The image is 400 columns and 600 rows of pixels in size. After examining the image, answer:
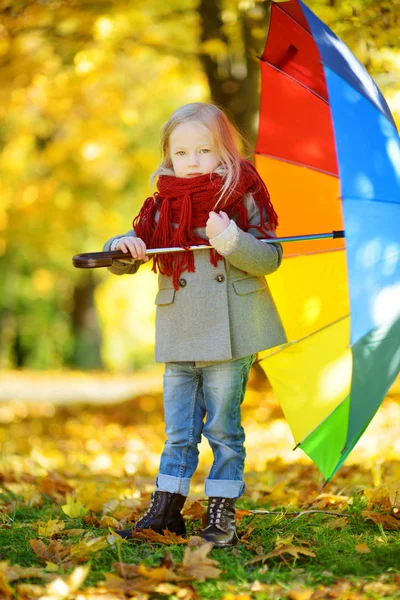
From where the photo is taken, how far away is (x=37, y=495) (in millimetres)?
3863

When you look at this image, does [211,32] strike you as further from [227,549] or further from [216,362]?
[227,549]

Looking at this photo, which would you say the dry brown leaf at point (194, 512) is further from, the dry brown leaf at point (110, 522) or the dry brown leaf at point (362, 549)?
the dry brown leaf at point (362, 549)

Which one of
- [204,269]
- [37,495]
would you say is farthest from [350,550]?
[37,495]

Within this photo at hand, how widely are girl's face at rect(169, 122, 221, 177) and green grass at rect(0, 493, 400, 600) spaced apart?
143cm

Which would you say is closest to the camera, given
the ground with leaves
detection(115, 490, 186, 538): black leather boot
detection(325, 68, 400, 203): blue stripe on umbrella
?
the ground with leaves

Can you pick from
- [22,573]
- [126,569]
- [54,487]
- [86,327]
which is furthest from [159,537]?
[86,327]

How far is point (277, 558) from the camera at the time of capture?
2691 millimetres

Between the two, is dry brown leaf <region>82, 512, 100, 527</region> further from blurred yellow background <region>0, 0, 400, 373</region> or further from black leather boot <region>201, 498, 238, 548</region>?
blurred yellow background <region>0, 0, 400, 373</region>

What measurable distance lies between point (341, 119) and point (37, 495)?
245 cm

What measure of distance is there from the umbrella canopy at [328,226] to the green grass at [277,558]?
0.30 metres

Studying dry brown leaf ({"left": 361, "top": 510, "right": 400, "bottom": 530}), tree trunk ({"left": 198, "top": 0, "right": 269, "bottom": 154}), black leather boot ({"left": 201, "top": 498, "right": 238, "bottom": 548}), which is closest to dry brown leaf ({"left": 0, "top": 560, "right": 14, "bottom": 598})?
black leather boot ({"left": 201, "top": 498, "right": 238, "bottom": 548})

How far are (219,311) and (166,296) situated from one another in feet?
0.79

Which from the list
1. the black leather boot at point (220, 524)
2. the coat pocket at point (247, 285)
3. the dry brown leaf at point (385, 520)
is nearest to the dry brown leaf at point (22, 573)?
the black leather boot at point (220, 524)

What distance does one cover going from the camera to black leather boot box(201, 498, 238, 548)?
113 inches
